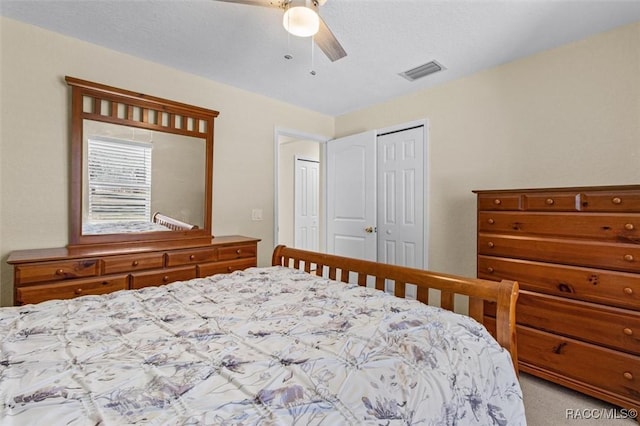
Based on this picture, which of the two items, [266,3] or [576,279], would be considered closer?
[266,3]

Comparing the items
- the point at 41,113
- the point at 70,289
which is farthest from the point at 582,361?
the point at 41,113

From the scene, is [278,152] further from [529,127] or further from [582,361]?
[582,361]

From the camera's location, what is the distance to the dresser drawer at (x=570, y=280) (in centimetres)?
173

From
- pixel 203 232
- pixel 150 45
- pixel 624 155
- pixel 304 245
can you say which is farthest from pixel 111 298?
pixel 304 245

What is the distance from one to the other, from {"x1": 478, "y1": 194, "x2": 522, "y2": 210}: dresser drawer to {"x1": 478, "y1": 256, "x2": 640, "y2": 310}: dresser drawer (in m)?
0.39

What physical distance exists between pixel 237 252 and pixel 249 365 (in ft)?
7.06

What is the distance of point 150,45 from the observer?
2.49 meters

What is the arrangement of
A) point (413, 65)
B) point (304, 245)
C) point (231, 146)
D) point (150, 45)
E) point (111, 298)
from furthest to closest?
1. point (304, 245)
2. point (231, 146)
3. point (413, 65)
4. point (150, 45)
5. point (111, 298)

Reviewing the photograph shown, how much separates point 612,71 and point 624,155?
628mm

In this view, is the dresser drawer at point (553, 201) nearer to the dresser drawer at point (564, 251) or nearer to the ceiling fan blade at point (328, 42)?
the dresser drawer at point (564, 251)

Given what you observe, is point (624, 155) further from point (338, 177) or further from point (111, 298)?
point (111, 298)

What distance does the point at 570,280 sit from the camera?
193 cm

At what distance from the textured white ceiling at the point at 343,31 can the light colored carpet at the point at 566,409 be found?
8.34ft

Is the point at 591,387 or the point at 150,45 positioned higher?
the point at 150,45
